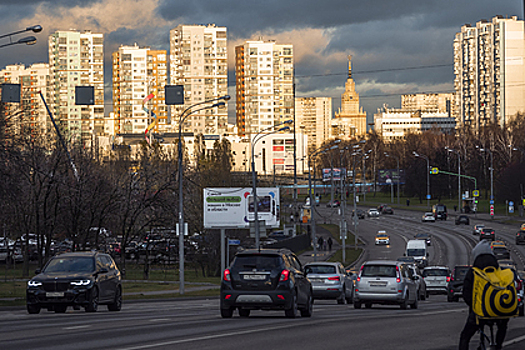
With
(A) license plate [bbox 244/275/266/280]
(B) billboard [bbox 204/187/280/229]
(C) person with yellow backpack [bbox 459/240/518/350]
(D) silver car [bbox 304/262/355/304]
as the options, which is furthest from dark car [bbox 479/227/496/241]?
(C) person with yellow backpack [bbox 459/240/518/350]

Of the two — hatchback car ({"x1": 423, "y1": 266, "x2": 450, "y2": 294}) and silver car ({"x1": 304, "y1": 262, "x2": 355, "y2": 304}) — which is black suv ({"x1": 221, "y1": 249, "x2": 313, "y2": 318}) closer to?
silver car ({"x1": 304, "y1": 262, "x2": 355, "y2": 304})

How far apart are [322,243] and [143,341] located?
2626 inches

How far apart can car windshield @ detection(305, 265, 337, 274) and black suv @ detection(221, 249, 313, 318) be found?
11639 millimetres

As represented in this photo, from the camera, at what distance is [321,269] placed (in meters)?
29.4

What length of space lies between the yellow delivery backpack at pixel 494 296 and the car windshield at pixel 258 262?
8689 mm

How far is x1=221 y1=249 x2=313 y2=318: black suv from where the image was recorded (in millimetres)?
17234

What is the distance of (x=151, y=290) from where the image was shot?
1457 inches

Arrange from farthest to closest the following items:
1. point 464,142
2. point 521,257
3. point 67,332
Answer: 1. point 464,142
2. point 521,257
3. point 67,332

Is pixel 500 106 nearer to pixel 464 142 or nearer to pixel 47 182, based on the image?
pixel 464 142

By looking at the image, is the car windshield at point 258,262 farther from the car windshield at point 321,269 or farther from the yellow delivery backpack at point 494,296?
the car windshield at point 321,269

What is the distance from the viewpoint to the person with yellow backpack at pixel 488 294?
892 centimetres

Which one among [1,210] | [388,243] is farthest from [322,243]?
[1,210]

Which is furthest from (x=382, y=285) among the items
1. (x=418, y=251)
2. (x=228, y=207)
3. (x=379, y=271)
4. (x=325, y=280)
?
(x=418, y=251)

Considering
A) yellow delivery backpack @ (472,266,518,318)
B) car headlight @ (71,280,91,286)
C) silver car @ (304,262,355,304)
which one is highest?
yellow delivery backpack @ (472,266,518,318)
